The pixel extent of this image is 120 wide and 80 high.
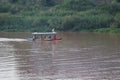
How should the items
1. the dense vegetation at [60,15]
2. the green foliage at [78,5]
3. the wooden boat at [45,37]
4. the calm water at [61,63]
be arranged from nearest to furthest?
the calm water at [61,63]
the wooden boat at [45,37]
the dense vegetation at [60,15]
the green foliage at [78,5]

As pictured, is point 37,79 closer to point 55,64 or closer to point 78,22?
point 55,64

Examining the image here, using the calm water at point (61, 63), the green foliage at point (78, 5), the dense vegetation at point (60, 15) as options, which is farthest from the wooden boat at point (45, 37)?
the green foliage at point (78, 5)

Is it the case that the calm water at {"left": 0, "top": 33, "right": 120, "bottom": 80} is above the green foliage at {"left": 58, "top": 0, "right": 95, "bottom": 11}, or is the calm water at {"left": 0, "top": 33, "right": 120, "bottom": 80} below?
below

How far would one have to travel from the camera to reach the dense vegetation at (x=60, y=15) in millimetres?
57562

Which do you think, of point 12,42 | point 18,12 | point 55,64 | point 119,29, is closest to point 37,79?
point 55,64

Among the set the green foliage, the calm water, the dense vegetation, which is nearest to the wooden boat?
the calm water

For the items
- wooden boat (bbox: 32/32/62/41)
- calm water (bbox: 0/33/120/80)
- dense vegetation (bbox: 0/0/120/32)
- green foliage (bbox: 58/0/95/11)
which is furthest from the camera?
green foliage (bbox: 58/0/95/11)

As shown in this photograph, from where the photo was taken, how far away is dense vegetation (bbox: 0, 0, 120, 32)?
189ft

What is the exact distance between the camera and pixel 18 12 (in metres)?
65.9

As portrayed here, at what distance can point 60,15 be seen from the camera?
63.1 meters

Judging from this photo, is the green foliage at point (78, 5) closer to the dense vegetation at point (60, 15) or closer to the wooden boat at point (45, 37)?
the dense vegetation at point (60, 15)

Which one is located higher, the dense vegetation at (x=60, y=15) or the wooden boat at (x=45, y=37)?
the dense vegetation at (x=60, y=15)

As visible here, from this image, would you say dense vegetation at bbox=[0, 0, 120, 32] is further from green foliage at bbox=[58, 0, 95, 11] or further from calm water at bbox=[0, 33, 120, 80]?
calm water at bbox=[0, 33, 120, 80]

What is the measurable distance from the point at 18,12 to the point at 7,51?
36171 mm
